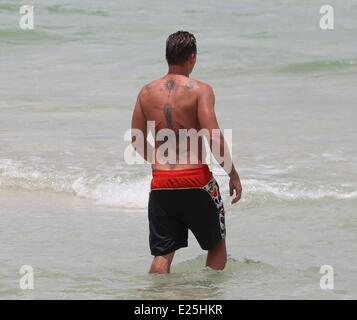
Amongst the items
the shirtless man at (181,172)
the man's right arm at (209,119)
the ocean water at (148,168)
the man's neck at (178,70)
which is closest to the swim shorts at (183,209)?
the shirtless man at (181,172)

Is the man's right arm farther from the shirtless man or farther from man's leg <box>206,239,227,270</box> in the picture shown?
man's leg <box>206,239,227,270</box>

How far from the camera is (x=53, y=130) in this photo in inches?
478

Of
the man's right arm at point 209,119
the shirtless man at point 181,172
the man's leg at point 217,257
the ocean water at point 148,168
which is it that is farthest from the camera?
the ocean water at point 148,168

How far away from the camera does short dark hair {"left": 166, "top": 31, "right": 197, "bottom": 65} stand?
5.69m

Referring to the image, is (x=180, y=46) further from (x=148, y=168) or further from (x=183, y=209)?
(x=148, y=168)

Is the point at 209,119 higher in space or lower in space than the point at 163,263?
higher

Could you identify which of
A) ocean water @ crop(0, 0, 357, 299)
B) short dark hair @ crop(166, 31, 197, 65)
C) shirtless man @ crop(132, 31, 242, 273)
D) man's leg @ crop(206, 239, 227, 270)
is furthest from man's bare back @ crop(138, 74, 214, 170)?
ocean water @ crop(0, 0, 357, 299)

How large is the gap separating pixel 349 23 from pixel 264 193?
12973mm

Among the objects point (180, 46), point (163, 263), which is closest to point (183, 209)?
point (163, 263)

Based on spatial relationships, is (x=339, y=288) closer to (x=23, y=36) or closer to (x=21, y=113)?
(x=21, y=113)

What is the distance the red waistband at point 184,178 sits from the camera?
5.74m

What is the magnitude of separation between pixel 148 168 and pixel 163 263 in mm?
4125

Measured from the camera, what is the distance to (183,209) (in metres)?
5.81

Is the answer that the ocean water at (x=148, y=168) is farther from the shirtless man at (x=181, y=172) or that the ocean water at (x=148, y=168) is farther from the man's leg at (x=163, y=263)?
the shirtless man at (x=181, y=172)
